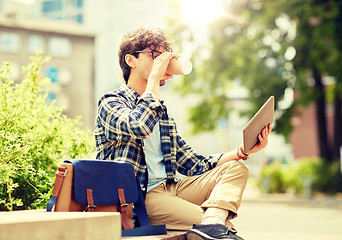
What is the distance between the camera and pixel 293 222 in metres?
11.9

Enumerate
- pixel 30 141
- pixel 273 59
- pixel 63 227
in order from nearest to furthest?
pixel 63 227 → pixel 30 141 → pixel 273 59

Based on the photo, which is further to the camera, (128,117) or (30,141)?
(30,141)

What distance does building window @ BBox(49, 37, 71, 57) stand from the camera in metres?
53.1

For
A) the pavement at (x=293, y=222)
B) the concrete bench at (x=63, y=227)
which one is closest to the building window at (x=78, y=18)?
the pavement at (x=293, y=222)

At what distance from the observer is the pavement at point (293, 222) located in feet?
31.0

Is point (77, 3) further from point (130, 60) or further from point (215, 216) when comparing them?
point (215, 216)

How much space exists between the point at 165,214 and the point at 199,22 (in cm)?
1713

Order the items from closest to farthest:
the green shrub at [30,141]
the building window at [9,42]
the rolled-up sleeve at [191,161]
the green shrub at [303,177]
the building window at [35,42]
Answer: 1. the green shrub at [30,141]
2. the rolled-up sleeve at [191,161]
3. the green shrub at [303,177]
4. the building window at [9,42]
5. the building window at [35,42]

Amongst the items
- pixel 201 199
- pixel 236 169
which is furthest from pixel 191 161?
pixel 236 169

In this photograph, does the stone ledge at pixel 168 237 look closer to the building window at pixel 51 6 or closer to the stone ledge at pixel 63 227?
the stone ledge at pixel 63 227

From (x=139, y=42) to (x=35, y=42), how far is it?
50547mm

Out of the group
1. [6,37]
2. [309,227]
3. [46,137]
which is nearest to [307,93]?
[309,227]

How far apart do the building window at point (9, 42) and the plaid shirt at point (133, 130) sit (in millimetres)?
49890

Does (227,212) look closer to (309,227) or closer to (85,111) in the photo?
(309,227)
